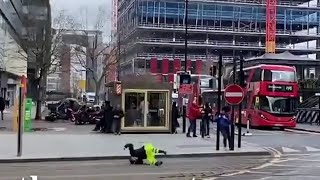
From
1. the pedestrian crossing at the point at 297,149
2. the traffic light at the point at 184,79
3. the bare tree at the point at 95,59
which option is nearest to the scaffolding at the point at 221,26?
the bare tree at the point at 95,59

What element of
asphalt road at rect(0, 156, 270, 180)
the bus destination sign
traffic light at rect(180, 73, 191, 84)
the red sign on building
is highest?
traffic light at rect(180, 73, 191, 84)

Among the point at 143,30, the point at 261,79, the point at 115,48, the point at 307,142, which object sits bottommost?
the point at 307,142

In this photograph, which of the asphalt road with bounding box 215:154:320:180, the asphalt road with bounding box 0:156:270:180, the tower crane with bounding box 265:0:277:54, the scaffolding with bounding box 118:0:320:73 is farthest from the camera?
the scaffolding with bounding box 118:0:320:73

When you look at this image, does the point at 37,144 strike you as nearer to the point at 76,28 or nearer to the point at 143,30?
the point at 76,28

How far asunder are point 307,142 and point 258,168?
487 inches

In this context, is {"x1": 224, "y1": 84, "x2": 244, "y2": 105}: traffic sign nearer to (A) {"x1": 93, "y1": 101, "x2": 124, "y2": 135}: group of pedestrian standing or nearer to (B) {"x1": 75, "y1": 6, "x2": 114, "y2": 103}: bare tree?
(A) {"x1": 93, "y1": 101, "x2": 124, "y2": 135}: group of pedestrian standing

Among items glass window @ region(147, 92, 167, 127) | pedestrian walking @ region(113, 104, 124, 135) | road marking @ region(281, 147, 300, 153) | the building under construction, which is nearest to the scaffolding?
the building under construction

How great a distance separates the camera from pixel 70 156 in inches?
773

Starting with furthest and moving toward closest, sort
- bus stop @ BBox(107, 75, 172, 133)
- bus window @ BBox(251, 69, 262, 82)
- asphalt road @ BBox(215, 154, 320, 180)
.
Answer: bus window @ BBox(251, 69, 262, 82) → bus stop @ BBox(107, 75, 172, 133) → asphalt road @ BBox(215, 154, 320, 180)

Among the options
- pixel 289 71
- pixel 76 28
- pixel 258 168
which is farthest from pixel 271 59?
pixel 258 168

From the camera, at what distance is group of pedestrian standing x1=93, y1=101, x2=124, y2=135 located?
98.4ft

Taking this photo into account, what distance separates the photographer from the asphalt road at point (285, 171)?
14383mm

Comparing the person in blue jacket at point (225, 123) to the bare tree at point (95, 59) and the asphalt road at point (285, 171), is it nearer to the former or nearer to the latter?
the asphalt road at point (285, 171)

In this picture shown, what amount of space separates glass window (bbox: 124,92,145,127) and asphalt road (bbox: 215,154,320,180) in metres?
12.1
